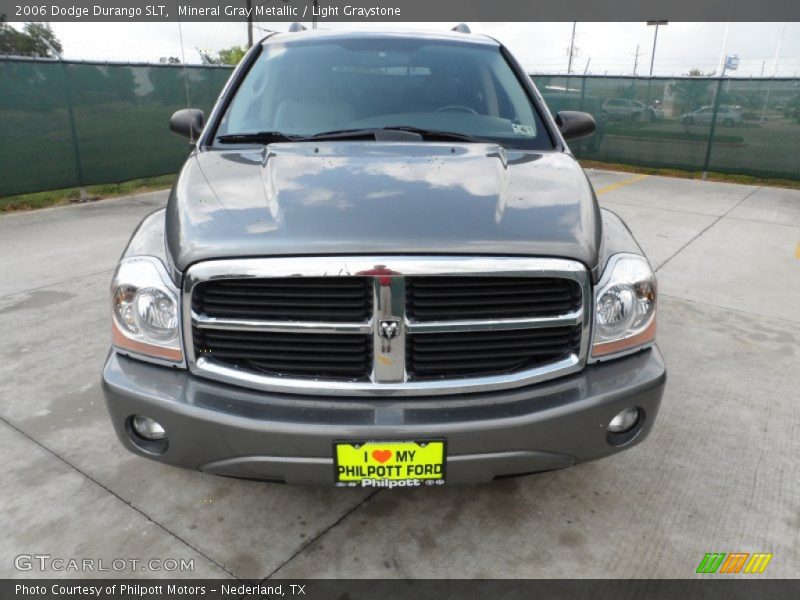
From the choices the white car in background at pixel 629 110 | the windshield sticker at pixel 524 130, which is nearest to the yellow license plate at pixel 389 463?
the windshield sticker at pixel 524 130

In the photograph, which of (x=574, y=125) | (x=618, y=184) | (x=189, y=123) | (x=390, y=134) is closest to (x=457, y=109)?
(x=390, y=134)

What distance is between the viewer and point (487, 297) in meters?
2.02

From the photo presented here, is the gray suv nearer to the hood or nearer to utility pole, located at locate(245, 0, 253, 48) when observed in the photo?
the hood

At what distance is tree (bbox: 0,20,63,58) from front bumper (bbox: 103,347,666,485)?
42366mm

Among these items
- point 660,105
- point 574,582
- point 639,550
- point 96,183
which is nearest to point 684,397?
point 639,550

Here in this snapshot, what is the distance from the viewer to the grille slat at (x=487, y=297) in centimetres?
197

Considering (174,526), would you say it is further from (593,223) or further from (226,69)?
(226,69)

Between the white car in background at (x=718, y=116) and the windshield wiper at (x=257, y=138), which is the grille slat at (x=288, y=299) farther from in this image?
the white car in background at (x=718, y=116)

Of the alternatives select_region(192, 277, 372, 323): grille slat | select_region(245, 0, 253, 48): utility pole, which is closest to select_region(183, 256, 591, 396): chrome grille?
select_region(192, 277, 372, 323): grille slat

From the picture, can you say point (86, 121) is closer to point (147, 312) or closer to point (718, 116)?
point (147, 312)

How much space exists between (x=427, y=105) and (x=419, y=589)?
222 cm

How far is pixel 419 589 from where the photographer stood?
2.16m

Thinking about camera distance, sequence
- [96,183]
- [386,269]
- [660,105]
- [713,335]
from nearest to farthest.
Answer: [386,269] < [713,335] < [96,183] < [660,105]

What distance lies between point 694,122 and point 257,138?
1152cm
